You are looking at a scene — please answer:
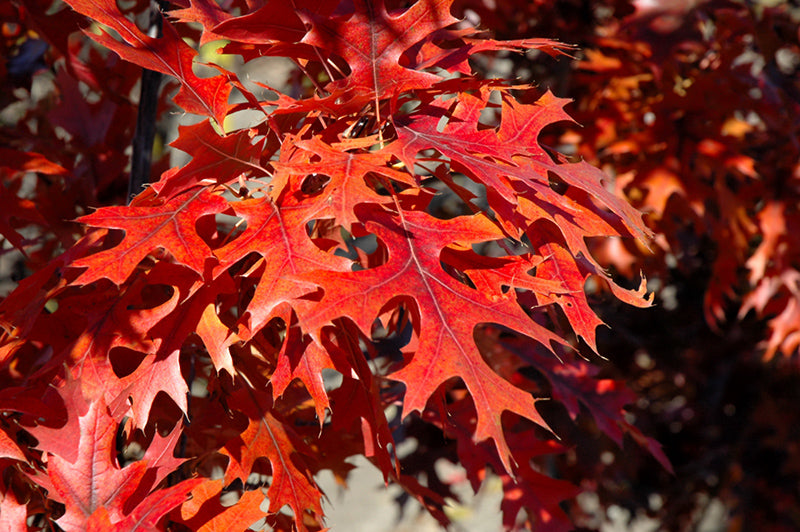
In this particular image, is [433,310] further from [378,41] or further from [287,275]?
[378,41]

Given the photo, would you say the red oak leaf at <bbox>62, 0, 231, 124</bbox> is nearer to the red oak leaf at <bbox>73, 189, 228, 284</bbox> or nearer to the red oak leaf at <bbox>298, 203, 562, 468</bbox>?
the red oak leaf at <bbox>73, 189, 228, 284</bbox>

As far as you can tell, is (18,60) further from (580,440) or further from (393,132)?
(580,440)

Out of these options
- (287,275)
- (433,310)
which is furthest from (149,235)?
(433,310)

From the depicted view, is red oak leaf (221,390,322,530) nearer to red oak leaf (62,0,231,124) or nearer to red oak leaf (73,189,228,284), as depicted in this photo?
red oak leaf (73,189,228,284)

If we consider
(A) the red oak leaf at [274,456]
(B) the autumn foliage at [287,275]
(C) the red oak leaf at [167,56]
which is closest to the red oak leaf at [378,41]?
(B) the autumn foliage at [287,275]

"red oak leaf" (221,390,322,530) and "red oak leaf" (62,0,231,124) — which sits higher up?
"red oak leaf" (62,0,231,124)

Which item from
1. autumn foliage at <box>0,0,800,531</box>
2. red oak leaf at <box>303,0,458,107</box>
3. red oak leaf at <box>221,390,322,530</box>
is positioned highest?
red oak leaf at <box>303,0,458,107</box>

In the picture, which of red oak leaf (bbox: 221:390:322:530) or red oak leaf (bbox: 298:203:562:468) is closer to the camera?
red oak leaf (bbox: 298:203:562:468)

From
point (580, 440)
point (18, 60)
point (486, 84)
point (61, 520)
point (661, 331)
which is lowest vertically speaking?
point (661, 331)

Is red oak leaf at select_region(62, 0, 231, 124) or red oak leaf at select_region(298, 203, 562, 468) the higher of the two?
red oak leaf at select_region(62, 0, 231, 124)

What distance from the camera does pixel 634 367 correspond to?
8.45 feet

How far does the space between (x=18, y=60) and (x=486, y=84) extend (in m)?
1.07

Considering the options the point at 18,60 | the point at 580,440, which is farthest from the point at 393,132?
the point at 580,440

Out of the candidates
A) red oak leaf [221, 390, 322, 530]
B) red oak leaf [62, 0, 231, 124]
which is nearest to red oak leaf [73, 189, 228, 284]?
red oak leaf [62, 0, 231, 124]
